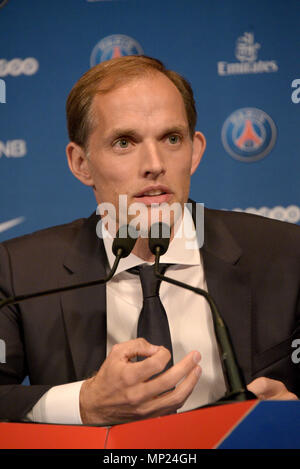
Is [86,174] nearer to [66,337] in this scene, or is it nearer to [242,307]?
[66,337]

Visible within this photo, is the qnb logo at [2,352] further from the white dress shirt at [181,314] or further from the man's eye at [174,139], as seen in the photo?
the man's eye at [174,139]

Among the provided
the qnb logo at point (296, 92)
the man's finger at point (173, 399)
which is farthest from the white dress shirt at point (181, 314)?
the qnb logo at point (296, 92)

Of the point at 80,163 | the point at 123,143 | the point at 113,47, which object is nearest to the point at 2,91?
the point at 113,47

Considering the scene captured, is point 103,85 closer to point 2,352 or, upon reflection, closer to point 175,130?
point 175,130

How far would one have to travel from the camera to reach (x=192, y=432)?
805 mm

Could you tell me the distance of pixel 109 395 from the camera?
44.1 inches

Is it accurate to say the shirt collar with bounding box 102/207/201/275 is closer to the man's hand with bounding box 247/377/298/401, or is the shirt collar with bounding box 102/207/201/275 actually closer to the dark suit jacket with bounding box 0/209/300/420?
the dark suit jacket with bounding box 0/209/300/420

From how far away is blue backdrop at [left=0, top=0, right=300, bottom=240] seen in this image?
204 cm

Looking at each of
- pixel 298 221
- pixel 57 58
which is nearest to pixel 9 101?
pixel 57 58

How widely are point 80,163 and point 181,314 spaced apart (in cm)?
56

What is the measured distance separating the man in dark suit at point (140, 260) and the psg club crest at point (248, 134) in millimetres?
371

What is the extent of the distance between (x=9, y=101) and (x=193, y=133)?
78cm

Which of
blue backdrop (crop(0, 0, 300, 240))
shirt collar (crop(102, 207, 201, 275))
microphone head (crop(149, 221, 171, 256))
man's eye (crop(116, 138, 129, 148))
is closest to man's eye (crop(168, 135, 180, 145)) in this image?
man's eye (crop(116, 138, 129, 148))

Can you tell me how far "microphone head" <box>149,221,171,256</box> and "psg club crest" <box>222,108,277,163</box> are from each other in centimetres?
83
